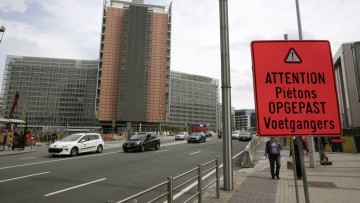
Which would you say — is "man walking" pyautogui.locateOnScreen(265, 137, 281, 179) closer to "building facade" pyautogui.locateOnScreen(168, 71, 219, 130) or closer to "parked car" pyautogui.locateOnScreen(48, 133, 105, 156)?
"parked car" pyautogui.locateOnScreen(48, 133, 105, 156)

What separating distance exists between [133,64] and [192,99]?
60672 mm

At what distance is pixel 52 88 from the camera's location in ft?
434

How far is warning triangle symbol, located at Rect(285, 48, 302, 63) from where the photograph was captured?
3.59 meters

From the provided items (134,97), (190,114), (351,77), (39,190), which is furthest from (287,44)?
(190,114)

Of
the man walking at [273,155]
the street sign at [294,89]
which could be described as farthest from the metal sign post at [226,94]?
the street sign at [294,89]

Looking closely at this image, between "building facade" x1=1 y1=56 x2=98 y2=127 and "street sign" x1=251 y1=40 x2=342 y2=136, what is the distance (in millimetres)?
132858

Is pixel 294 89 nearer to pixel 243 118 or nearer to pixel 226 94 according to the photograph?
pixel 226 94

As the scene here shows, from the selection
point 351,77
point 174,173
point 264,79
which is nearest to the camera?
point 264,79

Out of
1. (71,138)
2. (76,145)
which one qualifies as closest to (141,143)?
(76,145)

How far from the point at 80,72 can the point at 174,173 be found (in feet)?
437

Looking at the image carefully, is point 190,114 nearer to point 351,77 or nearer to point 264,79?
point 351,77

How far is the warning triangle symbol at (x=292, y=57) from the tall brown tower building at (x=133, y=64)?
359 ft

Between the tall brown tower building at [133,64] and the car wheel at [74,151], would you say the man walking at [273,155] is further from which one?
the tall brown tower building at [133,64]

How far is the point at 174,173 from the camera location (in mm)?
11445
